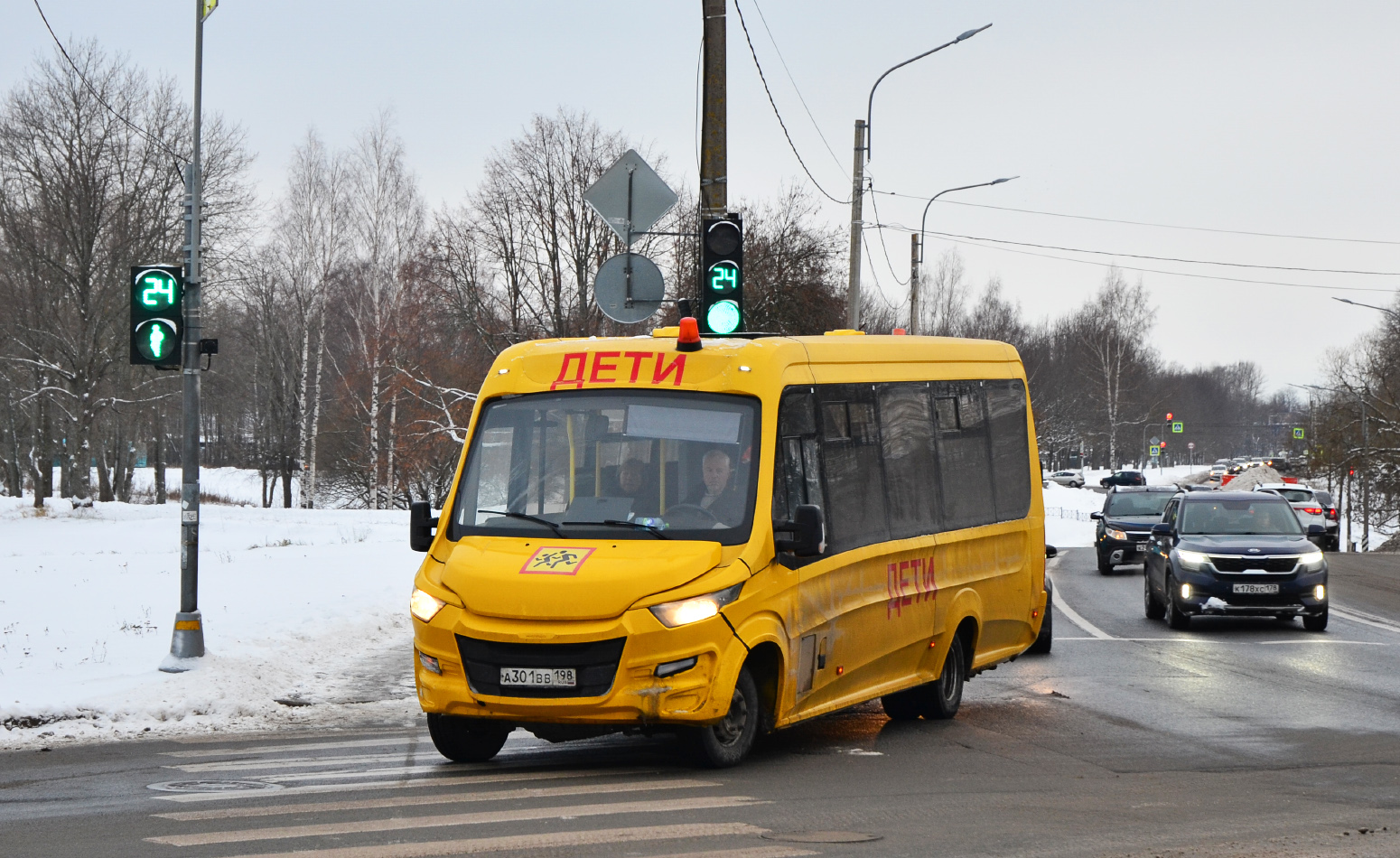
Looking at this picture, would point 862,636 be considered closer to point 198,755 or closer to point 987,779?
point 987,779

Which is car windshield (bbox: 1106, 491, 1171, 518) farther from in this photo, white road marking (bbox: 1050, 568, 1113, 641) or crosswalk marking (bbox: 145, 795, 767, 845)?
crosswalk marking (bbox: 145, 795, 767, 845)

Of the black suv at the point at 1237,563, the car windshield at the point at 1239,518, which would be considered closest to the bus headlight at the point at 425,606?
the black suv at the point at 1237,563

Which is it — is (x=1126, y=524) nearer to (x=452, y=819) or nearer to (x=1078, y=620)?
(x=1078, y=620)

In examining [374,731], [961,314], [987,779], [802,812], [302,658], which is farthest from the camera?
[961,314]

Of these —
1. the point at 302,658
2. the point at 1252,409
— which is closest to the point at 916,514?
the point at 302,658

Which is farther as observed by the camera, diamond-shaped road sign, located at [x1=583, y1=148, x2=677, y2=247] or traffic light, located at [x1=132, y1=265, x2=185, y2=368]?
diamond-shaped road sign, located at [x1=583, y1=148, x2=677, y2=247]

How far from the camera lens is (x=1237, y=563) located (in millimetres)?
18047

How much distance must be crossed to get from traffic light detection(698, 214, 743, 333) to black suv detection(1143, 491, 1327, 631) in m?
7.71

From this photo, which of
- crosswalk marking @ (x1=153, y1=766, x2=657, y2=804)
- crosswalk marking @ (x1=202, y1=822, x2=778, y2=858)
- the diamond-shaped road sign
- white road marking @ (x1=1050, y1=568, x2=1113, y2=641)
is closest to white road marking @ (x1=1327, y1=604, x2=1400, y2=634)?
white road marking @ (x1=1050, y1=568, x2=1113, y2=641)

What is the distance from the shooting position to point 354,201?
195 feet

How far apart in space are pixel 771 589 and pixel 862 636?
137 cm

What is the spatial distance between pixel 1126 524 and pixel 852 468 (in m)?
22.5

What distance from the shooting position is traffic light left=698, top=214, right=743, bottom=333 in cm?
1352

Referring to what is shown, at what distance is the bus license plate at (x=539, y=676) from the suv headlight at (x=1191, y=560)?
1221 centimetres
